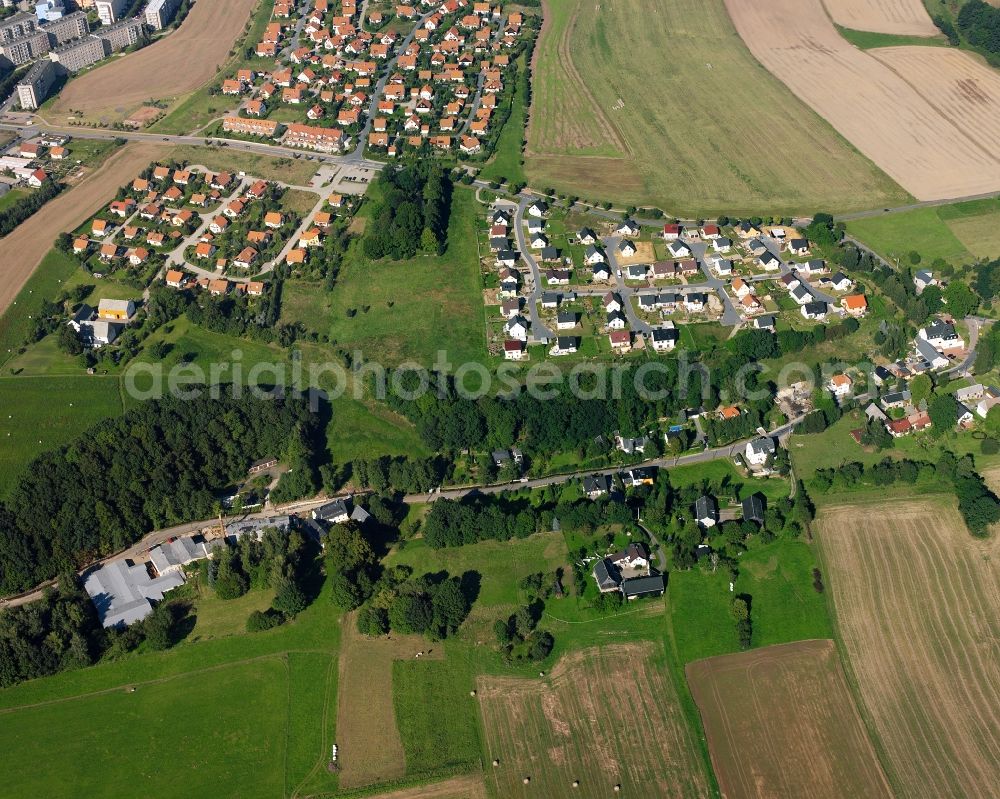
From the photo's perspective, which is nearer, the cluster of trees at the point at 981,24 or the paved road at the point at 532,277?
the paved road at the point at 532,277

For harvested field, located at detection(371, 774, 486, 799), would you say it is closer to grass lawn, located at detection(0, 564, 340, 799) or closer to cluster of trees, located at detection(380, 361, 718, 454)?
grass lawn, located at detection(0, 564, 340, 799)

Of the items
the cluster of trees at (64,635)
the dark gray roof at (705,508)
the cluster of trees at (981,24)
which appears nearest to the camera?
the cluster of trees at (64,635)

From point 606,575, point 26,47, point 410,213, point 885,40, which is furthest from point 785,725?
point 26,47

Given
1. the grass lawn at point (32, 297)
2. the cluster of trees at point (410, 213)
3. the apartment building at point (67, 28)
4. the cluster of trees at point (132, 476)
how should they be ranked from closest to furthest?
→ 1. the cluster of trees at point (132, 476)
2. the grass lawn at point (32, 297)
3. the cluster of trees at point (410, 213)
4. the apartment building at point (67, 28)

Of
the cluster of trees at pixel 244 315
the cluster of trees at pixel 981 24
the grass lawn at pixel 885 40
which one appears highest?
the cluster of trees at pixel 981 24

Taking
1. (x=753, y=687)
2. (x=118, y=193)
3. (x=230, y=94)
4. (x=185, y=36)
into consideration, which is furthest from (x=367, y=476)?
(x=185, y=36)

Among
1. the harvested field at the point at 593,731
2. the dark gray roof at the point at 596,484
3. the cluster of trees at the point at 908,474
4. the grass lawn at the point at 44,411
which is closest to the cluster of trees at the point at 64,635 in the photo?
the grass lawn at the point at 44,411

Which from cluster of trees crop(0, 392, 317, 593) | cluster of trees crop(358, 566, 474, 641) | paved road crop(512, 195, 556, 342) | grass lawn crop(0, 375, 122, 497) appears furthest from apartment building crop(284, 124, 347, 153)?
cluster of trees crop(358, 566, 474, 641)

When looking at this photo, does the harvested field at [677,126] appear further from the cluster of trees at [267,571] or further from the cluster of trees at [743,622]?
the cluster of trees at [267,571]
